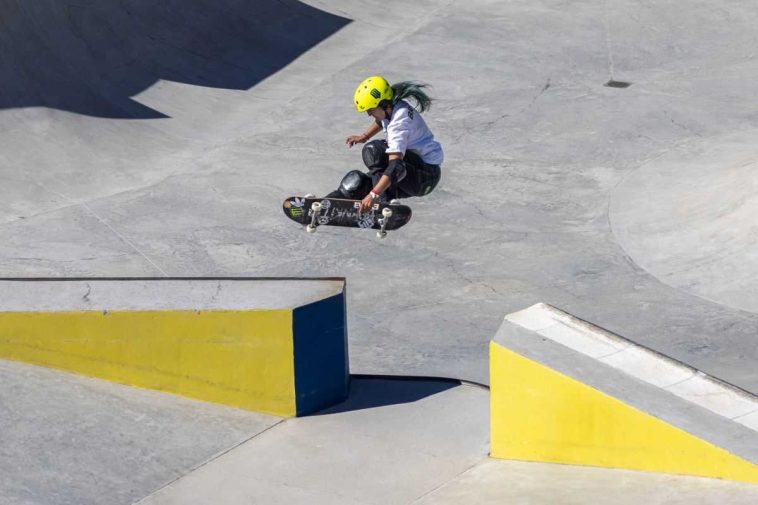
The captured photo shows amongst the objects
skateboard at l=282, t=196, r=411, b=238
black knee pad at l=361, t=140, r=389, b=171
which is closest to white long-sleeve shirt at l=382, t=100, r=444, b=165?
black knee pad at l=361, t=140, r=389, b=171

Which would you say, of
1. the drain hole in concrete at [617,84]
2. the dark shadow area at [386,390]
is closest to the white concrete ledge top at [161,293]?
the dark shadow area at [386,390]

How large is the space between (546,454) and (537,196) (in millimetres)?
6429

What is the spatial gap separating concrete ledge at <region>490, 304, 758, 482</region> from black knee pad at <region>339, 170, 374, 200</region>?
3328 mm

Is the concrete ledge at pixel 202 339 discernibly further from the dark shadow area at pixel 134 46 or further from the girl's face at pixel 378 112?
the dark shadow area at pixel 134 46

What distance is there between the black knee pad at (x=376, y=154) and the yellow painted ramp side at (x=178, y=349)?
2590 mm

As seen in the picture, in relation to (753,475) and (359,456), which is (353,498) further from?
(753,475)

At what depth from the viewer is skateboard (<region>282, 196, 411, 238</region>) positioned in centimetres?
1191

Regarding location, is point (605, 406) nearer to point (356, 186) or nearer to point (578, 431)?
point (578, 431)

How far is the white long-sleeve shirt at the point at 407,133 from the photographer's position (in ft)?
36.6

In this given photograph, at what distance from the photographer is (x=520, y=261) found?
13.0 metres

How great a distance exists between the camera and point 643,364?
8219 mm

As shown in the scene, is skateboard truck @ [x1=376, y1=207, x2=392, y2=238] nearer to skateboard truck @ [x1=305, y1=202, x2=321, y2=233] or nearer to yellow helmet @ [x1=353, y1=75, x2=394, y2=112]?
skateboard truck @ [x1=305, y1=202, x2=321, y2=233]

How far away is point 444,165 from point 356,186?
12.4ft

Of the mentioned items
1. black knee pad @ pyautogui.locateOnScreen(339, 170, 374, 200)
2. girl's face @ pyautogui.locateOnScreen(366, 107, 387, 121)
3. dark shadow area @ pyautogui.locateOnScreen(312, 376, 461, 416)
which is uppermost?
girl's face @ pyautogui.locateOnScreen(366, 107, 387, 121)
